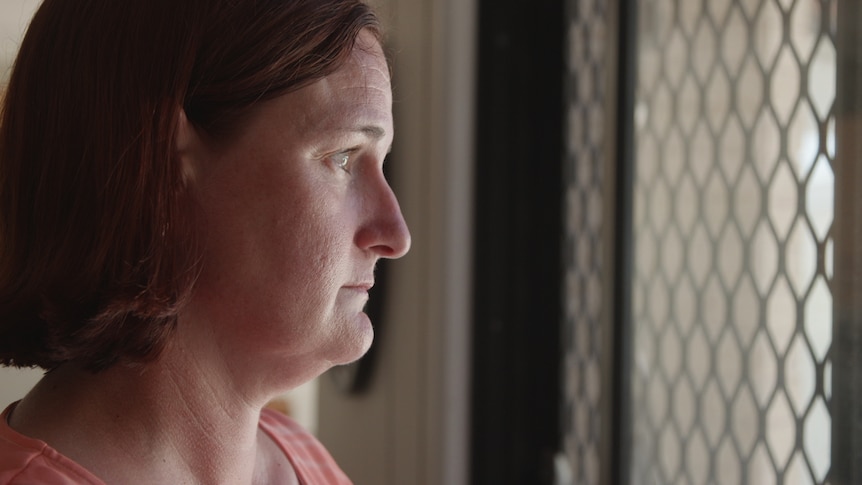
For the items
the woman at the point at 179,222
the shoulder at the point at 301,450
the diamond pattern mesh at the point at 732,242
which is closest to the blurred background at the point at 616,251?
the diamond pattern mesh at the point at 732,242

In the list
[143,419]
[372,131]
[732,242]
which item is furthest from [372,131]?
[732,242]

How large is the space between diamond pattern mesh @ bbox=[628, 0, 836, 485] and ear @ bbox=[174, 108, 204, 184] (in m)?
0.70

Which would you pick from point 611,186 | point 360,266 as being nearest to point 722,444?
point 611,186

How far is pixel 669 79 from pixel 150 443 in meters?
0.87

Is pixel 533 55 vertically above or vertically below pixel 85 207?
above

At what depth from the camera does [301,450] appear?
1.07 metres

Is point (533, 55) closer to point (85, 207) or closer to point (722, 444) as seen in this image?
point (722, 444)

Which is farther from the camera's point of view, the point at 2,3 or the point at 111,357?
Result: the point at 2,3

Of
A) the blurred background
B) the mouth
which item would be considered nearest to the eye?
the mouth

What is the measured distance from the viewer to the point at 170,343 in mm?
812

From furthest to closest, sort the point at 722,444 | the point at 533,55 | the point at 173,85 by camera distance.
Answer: the point at 533,55 → the point at 722,444 → the point at 173,85

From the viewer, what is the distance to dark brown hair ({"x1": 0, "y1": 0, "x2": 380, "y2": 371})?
30.0 inches

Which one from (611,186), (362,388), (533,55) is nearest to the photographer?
(611,186)


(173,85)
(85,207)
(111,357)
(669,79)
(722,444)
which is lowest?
(722,444)
